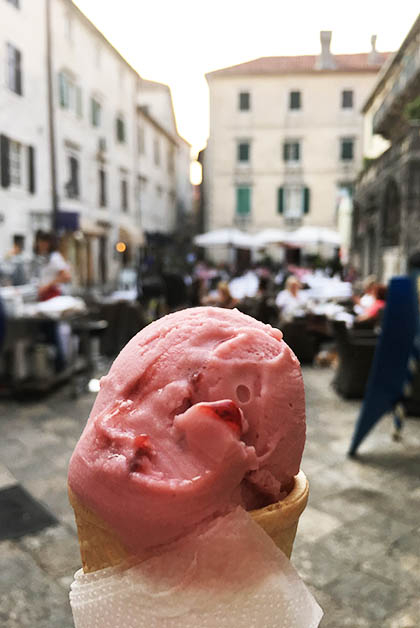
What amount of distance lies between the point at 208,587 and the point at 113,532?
0.83ft

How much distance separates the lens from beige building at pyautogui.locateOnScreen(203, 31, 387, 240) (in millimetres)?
32719

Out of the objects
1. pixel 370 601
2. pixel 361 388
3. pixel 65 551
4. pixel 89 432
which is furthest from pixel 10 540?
pixel 361 388

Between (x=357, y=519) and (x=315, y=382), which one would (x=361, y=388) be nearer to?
(x=315, y=382)

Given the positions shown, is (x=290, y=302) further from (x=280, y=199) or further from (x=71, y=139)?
(x=280, y=199)

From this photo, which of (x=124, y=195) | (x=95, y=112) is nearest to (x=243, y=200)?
(x=124, y=195)

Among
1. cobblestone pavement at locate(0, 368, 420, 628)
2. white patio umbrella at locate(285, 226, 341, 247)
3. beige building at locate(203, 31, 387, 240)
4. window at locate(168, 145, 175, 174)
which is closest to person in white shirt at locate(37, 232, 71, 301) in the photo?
cobblestone pavement at locate(0, 368, 420, 628)

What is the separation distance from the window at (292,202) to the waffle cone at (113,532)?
32941mm

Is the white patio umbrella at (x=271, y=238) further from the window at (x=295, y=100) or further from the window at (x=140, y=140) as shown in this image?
the window at (x=295, y=100)

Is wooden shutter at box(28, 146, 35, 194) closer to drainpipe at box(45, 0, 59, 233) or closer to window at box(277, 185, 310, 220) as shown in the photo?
drainpipe at box(45, 0, 59, 233)

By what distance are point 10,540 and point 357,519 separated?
212 cm

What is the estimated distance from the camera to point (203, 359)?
1358 mm

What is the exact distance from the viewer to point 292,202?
3344 centimetres

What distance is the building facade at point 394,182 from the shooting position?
1257 cm

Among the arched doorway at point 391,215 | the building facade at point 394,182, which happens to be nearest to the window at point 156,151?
the building facade at point 394,182
